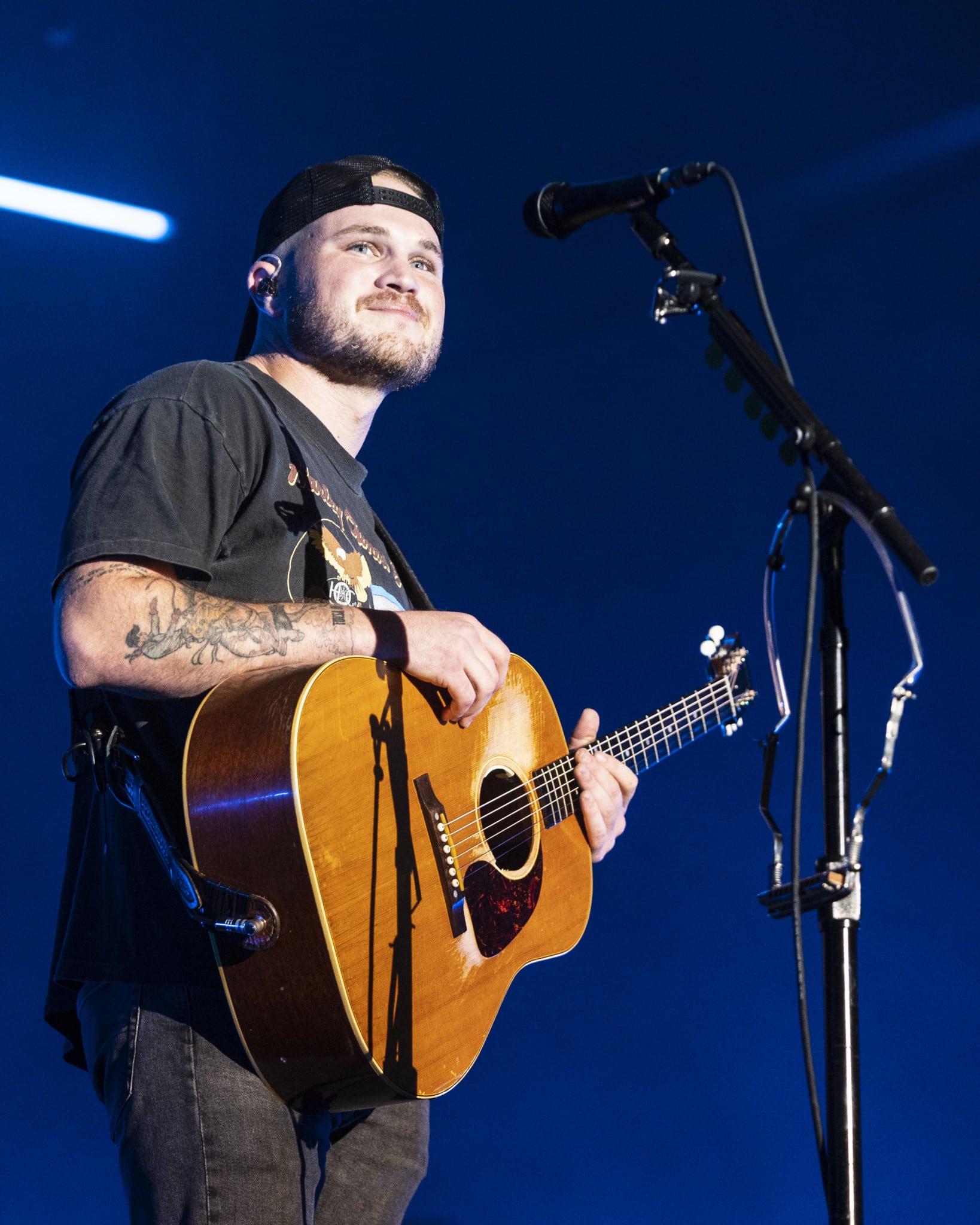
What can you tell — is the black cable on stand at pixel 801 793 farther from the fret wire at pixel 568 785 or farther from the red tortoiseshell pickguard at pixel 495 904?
the fret wire at pixel 568 785

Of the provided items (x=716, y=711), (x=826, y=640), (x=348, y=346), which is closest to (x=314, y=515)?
(x=348, y=346)

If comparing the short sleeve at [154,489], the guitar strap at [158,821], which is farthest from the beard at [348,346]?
the short sleeve at [154,489]

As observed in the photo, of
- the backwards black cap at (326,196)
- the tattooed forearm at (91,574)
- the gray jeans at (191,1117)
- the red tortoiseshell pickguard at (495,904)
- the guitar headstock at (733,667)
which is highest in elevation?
the backwards black cap at (326,196)

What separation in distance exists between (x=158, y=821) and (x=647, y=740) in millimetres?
1170

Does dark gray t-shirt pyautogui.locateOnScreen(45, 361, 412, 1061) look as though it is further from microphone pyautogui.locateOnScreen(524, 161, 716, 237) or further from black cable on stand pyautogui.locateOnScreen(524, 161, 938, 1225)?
black cable on stand pyautogui.locateOnScreen(524, 161, 938, 1225)

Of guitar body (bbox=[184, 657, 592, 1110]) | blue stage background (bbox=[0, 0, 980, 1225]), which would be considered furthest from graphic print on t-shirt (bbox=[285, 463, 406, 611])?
blue stage background (bbox=[0, 0, 980, 1225])

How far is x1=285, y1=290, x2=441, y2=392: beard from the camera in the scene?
214 centimetres

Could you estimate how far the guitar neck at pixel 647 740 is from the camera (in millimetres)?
2045

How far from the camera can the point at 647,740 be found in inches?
90.8

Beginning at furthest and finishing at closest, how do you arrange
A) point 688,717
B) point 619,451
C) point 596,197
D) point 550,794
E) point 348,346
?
point 619,451 → point 688,717 → point 348,346 → point 550,794 → point 596,197

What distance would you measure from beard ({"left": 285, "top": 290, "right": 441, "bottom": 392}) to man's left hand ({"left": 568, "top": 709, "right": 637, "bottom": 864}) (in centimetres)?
79

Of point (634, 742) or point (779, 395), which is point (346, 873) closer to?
point (779, 395)

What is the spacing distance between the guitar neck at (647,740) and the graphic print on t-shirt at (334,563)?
1.45 ft

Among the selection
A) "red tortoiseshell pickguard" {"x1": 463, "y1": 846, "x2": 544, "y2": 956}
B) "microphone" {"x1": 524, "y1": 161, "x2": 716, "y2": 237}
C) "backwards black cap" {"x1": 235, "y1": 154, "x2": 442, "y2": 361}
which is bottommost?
"red tortoiseshell pickguard" {"x1": 463, "y1": 846, "x2": 544, "y2": 956}
